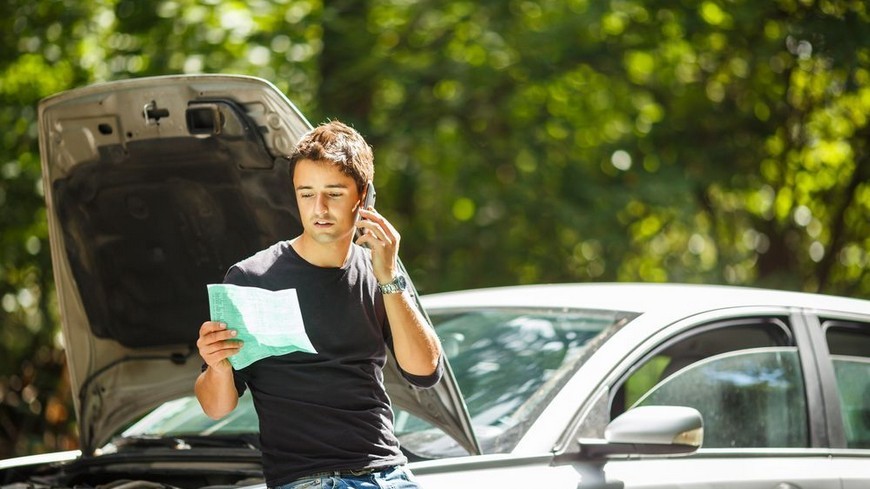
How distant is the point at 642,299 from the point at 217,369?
185 centimetres

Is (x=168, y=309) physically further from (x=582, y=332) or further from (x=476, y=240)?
(x=476, y=240)

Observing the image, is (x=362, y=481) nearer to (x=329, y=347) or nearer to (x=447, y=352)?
(x=329, y=347)

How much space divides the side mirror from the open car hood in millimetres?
386

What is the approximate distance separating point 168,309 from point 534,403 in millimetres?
1281

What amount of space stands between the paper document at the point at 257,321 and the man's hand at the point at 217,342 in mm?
14

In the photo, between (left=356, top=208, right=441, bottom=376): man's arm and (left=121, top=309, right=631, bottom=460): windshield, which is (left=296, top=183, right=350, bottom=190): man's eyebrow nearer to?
(left=356, top=208, right=441, bottom=376): man's arm

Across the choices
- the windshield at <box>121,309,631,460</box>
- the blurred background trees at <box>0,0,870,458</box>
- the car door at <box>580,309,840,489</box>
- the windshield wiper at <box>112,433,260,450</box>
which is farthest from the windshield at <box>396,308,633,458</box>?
the blurred background trees at <box>0,0,870,458</box>

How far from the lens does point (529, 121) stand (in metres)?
9.08

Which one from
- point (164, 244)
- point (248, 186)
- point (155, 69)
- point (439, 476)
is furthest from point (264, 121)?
point (155, 69)

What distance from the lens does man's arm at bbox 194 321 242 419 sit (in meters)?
2.22

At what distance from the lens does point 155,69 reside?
7.70 meters

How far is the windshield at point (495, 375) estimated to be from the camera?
3.23 m

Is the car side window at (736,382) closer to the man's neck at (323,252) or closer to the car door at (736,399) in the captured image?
the car door at (736,399)

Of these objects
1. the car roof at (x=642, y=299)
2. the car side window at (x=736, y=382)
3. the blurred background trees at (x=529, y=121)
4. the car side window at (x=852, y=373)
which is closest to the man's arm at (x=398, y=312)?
the car side window at (x=736, y=382)
